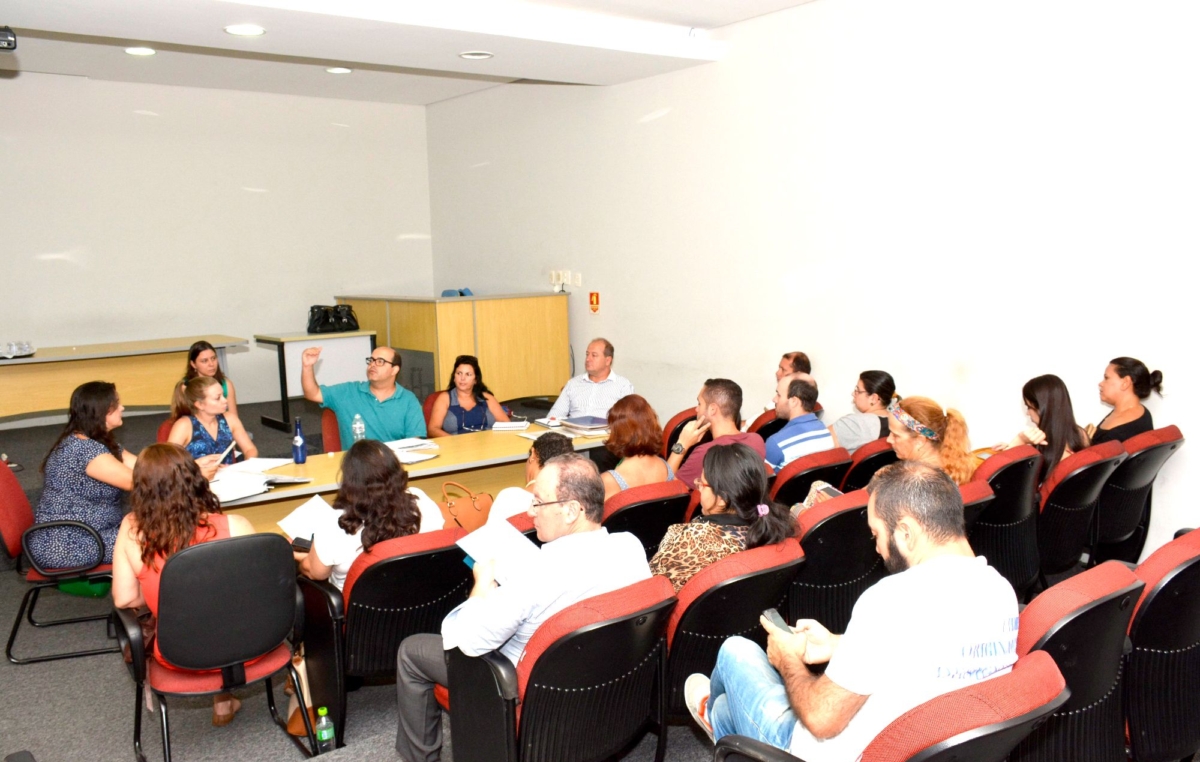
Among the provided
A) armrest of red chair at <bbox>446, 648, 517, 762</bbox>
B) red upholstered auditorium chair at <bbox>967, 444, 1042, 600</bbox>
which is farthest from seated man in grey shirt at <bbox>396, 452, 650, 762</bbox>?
red upholstered auditorium chair at <bbox>967, 444, 1042, 600</bbox>

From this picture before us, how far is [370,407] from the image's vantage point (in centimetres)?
554

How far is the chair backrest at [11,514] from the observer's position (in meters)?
4.05

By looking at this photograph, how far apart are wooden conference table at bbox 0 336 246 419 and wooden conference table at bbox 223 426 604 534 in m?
3.91

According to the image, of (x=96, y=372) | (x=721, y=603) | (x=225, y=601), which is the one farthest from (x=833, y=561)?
(x=96, y=372)

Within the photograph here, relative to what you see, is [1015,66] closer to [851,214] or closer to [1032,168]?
[1032,168]

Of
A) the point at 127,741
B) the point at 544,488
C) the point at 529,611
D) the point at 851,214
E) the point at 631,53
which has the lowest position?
the point at 127,741

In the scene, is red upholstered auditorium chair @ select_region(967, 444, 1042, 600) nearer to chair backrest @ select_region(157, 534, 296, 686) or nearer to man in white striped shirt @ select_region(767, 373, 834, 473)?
man in white striped shirt @ select_region(767, 373, 834, 473)

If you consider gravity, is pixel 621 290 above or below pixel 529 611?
above

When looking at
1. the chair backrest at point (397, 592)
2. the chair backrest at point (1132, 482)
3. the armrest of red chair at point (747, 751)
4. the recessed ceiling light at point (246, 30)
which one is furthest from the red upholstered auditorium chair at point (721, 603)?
the recessed ceiling light at point (246, 30)

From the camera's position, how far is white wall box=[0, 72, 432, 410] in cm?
873

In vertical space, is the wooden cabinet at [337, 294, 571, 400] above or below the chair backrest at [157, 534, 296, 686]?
above

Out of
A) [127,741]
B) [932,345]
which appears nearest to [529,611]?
[127,741]

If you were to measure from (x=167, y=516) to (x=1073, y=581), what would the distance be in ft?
9.15

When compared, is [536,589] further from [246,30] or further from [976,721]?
[246,30]
